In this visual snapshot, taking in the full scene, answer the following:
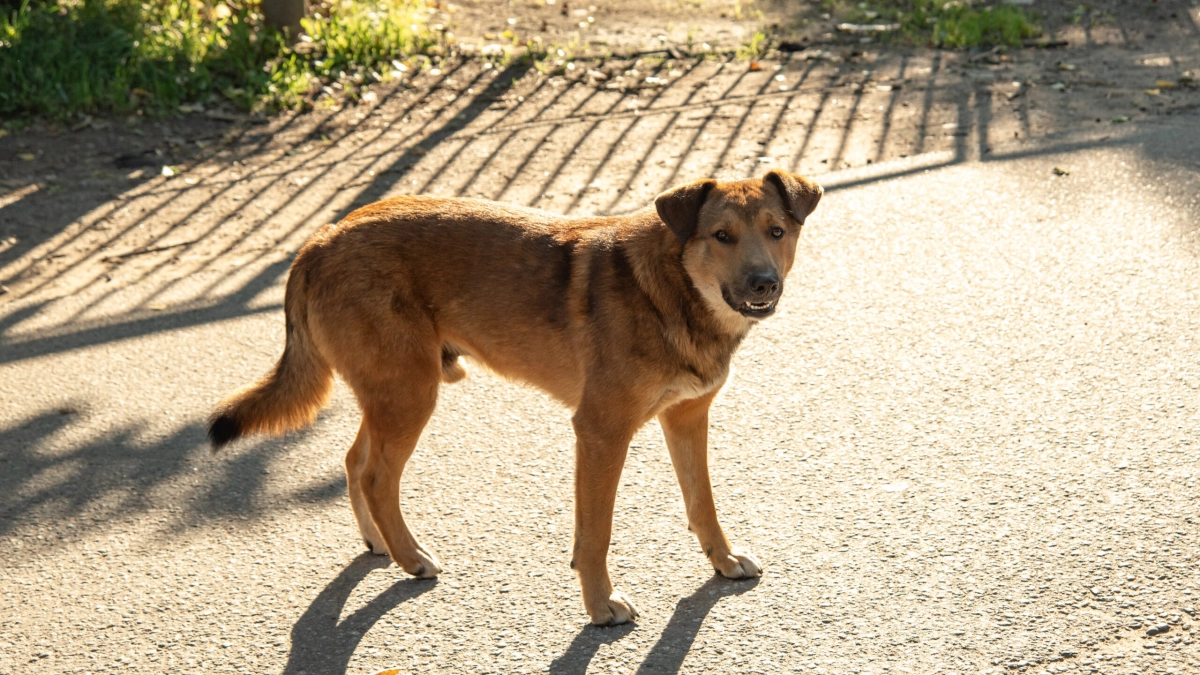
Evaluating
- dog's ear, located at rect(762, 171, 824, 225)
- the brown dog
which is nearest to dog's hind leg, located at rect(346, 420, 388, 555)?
the brown dog

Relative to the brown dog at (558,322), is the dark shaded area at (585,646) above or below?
below

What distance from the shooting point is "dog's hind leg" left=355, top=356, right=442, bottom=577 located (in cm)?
395

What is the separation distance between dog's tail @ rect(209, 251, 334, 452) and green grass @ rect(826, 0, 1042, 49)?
7.81m

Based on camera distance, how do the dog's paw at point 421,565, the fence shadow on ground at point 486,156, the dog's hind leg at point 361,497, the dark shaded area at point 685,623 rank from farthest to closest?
1. the fence shadow on ground at point 486,156
2. the dog's hind leg at point 361,497
3. the dog's paw at point 421,565
4. the dark shaded area at point 685,623

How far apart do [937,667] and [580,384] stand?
4.93 ft

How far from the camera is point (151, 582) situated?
4.14m

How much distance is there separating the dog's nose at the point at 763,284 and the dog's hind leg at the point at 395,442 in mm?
1183

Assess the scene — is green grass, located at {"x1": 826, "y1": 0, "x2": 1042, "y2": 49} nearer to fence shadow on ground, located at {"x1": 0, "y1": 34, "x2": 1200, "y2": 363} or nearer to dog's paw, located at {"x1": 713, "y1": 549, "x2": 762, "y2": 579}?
fence shadow on ground, located at {"x1": 0, "y1": 34, "x2": 1200, "y2": 363}

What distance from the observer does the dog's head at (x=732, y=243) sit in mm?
3779

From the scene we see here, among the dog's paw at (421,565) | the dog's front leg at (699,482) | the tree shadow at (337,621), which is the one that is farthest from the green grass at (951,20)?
the tree shadow at (337,621)

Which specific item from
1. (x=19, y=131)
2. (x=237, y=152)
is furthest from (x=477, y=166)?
(x=19, y=131)

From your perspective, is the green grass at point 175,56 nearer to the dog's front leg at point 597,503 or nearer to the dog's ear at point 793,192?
the dog's ear at point 793,192

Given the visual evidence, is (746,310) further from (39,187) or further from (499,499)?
(39,187)

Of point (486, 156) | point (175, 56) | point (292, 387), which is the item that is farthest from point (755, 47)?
point (292, 387)
